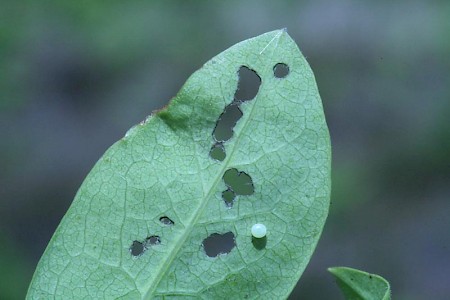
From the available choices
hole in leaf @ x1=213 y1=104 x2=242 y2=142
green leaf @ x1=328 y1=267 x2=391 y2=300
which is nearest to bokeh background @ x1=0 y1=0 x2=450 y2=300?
hole in leaf @ x1=213 y1=104 x2=242 y2=142

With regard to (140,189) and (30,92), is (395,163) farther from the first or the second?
(140,189)

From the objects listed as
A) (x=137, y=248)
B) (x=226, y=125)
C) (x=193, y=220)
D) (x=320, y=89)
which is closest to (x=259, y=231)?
(x=193, y=220)

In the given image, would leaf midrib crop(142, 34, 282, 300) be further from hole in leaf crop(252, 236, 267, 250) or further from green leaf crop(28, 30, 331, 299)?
hole in leaf crop(252, 236, 267, 250)

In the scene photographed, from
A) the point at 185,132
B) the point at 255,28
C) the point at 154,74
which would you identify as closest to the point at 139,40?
the point at 154,74

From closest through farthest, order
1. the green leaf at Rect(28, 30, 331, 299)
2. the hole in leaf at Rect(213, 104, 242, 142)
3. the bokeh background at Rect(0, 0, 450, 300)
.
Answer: the green leaf at Rect(28, 30, 331, 299), the hole in leaf at Rect(213, 104, 242, 142), the bokeh background at Rect(0, 0, 450, 300)

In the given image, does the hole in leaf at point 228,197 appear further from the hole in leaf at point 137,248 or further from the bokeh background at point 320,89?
the bokeh background at point 320,89

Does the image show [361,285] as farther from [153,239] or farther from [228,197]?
[153,239]

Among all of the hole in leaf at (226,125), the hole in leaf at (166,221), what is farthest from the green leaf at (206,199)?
the hole in leaf at (226,125)
